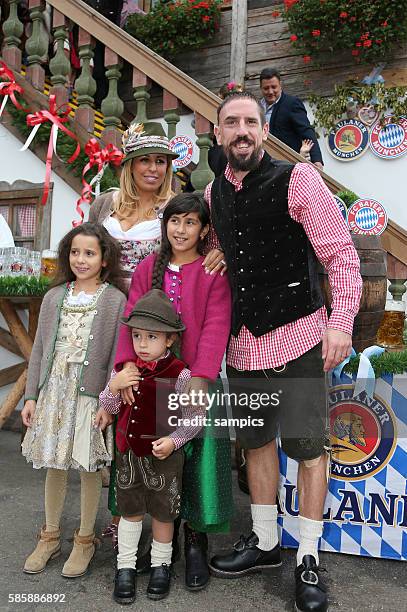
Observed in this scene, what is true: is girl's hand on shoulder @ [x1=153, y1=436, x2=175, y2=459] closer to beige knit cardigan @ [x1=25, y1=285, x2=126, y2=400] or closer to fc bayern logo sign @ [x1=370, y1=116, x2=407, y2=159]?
beige knit cardigan @ [x1=25, y1=285, x2=126, y2=400]

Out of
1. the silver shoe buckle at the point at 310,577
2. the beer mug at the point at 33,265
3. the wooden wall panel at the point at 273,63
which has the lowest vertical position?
the silver shoe buckle at the point at 310,577

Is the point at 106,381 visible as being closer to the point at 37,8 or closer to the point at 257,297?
the point at 257,297

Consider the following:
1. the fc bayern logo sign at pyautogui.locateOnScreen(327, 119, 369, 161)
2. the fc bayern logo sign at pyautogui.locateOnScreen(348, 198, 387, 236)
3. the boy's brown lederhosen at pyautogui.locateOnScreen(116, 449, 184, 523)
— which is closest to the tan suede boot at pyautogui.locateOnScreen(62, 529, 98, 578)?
the boy's brown lederhosen at pyautogui.locateOnScreen(116, 449, 184, 523)

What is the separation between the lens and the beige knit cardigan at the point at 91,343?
231 centimetres

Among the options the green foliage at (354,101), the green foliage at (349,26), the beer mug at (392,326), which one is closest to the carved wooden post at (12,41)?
the green foliage at (349,26)

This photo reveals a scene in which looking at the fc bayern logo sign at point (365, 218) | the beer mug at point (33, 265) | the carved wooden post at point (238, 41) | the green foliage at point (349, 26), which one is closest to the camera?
the fc bayern logo sign at point (365, 218)

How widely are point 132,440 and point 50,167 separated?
2.74 meters

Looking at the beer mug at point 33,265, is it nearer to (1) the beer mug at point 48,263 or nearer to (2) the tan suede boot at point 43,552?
(1) the beer mug at point 48,263

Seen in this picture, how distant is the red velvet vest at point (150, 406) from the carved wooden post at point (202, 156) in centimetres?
210

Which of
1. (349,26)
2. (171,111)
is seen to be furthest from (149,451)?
(349,26)

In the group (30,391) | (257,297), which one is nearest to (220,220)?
(257,297)

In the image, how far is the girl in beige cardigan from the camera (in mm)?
2291

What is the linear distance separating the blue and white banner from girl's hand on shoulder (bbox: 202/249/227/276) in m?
0.73

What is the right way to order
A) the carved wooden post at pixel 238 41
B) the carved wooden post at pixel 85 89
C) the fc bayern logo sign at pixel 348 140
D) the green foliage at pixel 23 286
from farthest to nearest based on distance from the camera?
the carved wooden post at pixel 238 41, the fc bayern logo sign at pixel 348 140, the carved wooden post at pixel 85 89, the green foliage at pixel 23 286
